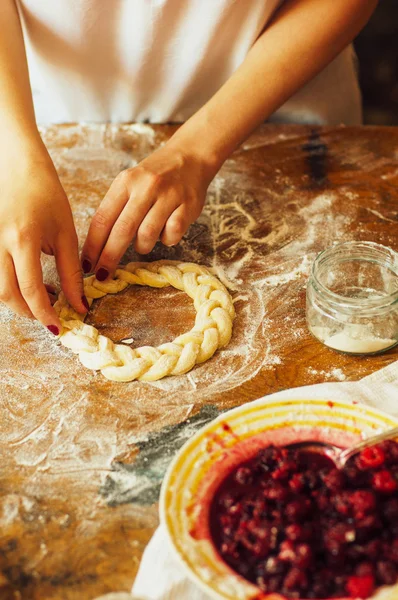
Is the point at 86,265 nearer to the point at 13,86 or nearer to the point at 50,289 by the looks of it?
the point at 50,289

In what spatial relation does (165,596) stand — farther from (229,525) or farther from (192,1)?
(192,1)

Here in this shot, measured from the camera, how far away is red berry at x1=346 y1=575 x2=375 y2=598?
89 centimetres

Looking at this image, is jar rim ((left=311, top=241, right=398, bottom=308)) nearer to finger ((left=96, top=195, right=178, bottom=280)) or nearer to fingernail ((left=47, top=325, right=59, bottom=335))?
finger ((left=96, top=195, right=178, bottom=280))

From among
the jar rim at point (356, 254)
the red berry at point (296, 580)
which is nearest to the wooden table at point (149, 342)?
the jar rim at point (356, 254)

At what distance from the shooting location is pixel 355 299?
4.31ft

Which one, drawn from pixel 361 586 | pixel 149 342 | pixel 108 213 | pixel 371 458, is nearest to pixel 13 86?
pixel 108 213

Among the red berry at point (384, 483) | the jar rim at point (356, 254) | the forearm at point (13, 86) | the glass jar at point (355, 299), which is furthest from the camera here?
the forearm at point (13, 86)

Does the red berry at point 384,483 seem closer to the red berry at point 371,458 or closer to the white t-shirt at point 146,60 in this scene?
the red berry at point 371,458

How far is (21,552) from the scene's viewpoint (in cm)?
107

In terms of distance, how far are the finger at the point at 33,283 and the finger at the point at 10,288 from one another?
1 centimetres

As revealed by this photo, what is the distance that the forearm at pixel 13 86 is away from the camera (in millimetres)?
1534

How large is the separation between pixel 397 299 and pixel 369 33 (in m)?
3.29

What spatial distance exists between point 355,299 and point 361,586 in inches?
23.7

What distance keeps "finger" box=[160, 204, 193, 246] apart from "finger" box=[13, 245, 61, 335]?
1.07 feet
